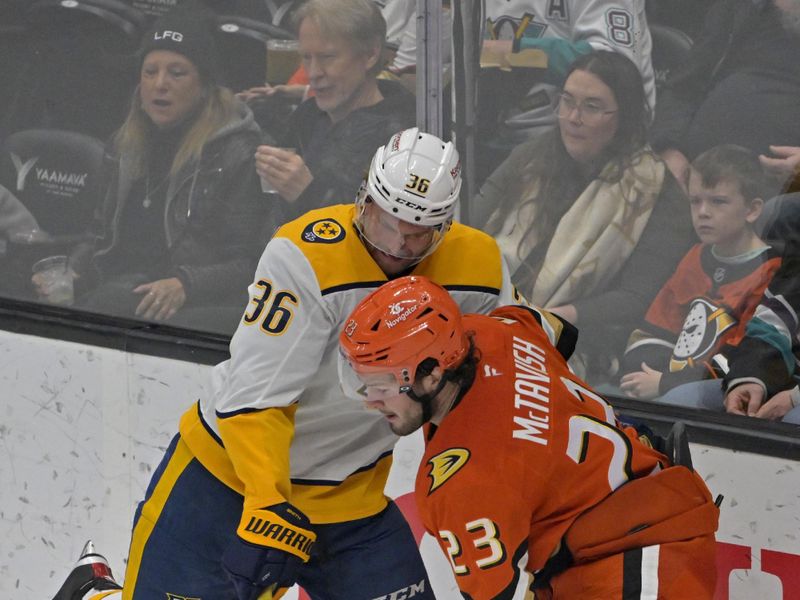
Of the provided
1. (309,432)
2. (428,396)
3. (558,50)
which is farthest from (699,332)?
(428,396)

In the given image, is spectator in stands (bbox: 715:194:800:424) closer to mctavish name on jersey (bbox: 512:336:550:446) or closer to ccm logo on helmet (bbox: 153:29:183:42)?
mctavish name on jersey (bbox: 512:336:550:446)

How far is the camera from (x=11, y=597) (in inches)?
145

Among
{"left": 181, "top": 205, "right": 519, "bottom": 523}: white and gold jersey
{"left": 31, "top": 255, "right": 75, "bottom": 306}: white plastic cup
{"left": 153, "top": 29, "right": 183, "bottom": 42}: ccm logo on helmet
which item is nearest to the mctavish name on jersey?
{"left": 181, "top": 205, "right": 519, "bottom": 523}: white and gold jersey

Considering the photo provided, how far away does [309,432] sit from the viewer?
8.24 ft

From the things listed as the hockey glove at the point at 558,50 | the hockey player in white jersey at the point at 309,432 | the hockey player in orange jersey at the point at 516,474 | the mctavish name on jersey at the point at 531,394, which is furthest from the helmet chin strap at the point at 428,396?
the hockey glove at the point at 558,50

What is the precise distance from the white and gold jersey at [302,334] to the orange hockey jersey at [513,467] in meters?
0.25

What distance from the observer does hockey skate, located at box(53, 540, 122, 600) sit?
3062 millimetres

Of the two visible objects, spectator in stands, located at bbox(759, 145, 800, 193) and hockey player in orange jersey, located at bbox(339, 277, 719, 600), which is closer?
hockey player in orange jersey, located at bbox(339, 277, 719, 600)

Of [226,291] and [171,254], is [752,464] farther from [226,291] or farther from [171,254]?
[171,254]

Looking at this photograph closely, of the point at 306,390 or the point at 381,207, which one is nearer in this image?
the point at 381,207

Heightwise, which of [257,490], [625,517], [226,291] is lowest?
[226,291]

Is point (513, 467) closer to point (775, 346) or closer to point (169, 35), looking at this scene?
point (775, 346)

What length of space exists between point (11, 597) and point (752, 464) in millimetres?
2165

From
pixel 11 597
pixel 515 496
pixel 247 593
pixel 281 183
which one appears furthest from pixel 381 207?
pixel 11 597
